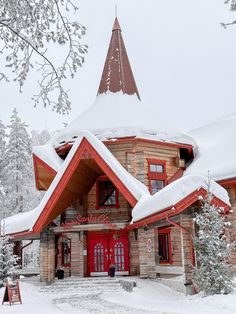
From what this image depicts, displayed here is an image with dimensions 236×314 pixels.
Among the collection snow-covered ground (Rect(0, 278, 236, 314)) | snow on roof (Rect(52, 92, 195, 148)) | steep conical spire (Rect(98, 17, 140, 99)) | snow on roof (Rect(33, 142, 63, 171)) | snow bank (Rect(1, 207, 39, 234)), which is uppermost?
steep conical spire (Rect(98, 17, 140, 99))

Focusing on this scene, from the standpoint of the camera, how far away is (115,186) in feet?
65.3

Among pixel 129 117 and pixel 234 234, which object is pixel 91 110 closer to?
pixel 129 117

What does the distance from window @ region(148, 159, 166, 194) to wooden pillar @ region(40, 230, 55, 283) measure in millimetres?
5614

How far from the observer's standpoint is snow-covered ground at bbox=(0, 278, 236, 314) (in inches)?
421

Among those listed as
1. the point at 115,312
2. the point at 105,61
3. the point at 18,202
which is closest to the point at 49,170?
the point at 105,61

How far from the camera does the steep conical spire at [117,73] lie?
2505 cm

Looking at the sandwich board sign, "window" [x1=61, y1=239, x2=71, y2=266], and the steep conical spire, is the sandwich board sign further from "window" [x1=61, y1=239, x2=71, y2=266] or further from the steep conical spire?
the steep conical spire

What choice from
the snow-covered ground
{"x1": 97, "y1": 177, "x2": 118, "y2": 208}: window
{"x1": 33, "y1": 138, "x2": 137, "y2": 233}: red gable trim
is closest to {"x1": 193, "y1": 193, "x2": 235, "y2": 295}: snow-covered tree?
the snow-covered ground

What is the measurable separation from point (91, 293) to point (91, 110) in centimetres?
1163

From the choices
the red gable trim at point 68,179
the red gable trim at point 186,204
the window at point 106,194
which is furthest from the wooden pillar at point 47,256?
the red gable trim at point 186,204

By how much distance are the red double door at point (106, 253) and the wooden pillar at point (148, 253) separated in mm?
1940

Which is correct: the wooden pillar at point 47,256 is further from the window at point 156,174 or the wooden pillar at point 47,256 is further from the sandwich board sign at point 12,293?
the window at point 156,174

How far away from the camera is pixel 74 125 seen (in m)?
22.5

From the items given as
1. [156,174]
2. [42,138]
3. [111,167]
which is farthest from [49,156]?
[42,138]
